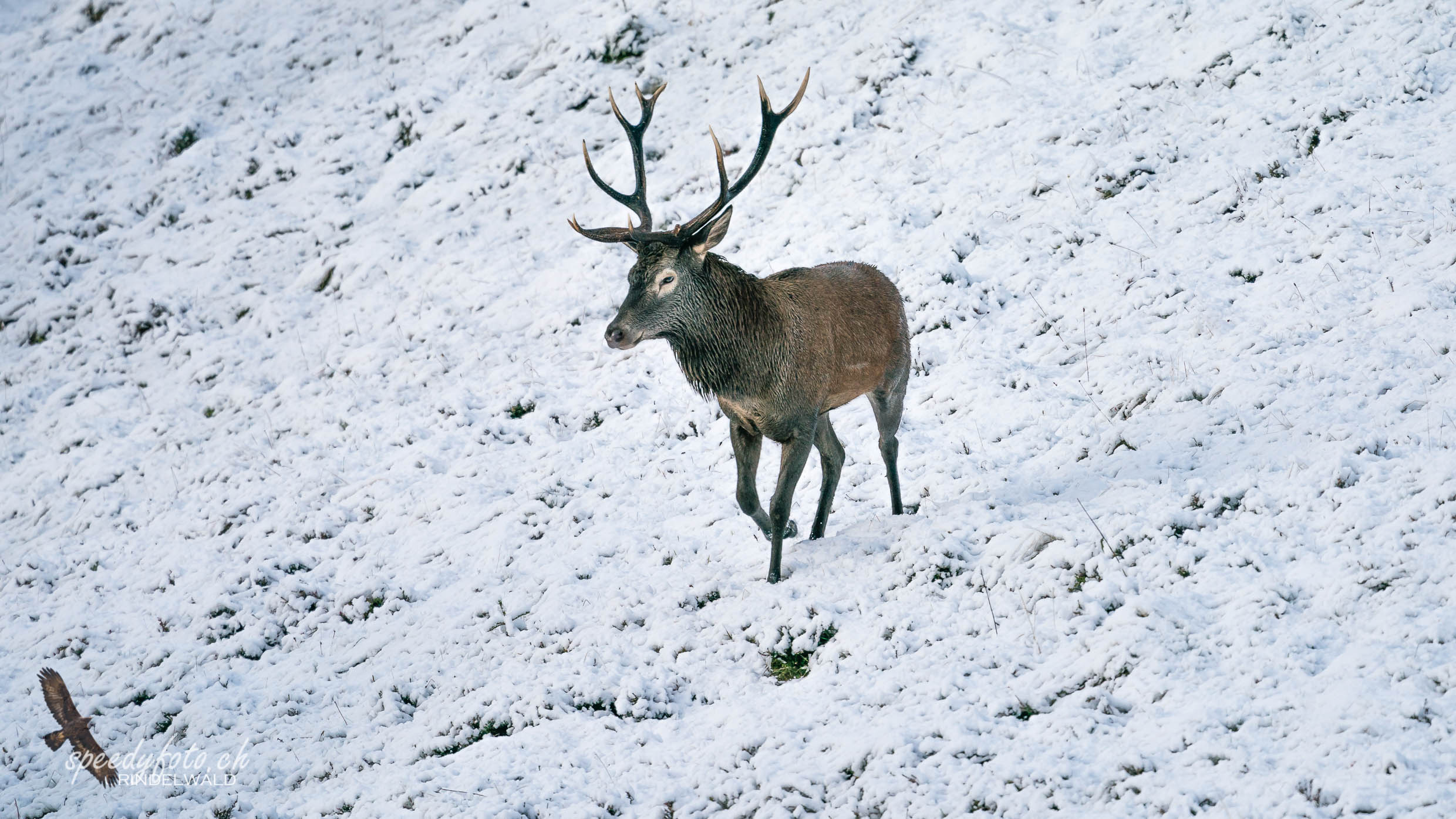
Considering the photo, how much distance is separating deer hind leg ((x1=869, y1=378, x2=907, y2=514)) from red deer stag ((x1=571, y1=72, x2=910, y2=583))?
0.18 metres

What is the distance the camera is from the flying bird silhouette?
7.07m

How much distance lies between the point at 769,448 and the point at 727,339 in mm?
3055

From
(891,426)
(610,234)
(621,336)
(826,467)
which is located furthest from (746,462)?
(610,234)

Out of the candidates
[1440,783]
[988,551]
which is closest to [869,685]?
[988,551]

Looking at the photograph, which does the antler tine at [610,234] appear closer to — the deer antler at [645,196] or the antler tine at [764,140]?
the deer antler at [645,196]

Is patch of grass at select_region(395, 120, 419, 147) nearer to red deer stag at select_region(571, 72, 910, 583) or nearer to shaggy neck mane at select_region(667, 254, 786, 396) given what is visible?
red deer stag at select_region(571, 72, 910, 583)

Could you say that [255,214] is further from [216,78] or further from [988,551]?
[988,551]

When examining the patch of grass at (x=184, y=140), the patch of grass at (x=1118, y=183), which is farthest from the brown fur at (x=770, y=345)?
the patch of grass at (x=184, y=140)

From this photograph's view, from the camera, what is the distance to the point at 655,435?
985cm

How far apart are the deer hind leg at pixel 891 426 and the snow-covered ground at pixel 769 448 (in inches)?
11.8

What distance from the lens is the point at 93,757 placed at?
286 inches

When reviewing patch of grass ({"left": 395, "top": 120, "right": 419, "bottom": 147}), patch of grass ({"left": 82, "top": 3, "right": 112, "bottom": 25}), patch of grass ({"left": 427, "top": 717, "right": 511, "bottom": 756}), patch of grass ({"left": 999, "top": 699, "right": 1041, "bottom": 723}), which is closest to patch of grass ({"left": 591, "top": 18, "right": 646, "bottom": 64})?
patch of grass ({"left": 395, "top": 120, "right": 419, "bottom": 147})

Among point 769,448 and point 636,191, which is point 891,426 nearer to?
point 769,448

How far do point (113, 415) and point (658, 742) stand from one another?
10204 millimetres
